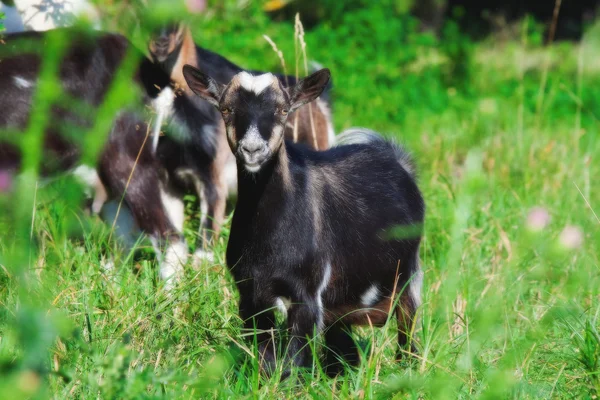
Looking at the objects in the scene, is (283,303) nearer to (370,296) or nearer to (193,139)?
Answer: (370,296)

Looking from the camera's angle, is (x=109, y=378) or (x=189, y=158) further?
(x=189, y=158)

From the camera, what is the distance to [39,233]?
16.6 feet

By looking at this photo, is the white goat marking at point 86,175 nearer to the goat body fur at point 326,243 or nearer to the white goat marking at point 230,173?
the white goat marking at point 230,173

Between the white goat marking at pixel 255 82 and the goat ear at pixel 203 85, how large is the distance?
0.23 metres

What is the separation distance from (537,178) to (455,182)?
0.69 m

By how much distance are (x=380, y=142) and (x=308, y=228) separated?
1034mm

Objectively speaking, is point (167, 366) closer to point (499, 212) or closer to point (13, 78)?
point (13, 78)

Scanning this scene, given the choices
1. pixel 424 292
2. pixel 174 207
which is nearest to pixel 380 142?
pixel 424 292

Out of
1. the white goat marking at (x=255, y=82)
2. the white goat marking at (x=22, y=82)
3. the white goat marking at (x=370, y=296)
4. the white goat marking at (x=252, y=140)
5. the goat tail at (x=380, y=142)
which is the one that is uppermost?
the white goat marking at (x=255, y=82)

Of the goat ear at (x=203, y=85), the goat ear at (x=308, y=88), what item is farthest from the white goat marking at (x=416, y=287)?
the goat ear at (x=203, y=85)

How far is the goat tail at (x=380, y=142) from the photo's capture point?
4.70 metres

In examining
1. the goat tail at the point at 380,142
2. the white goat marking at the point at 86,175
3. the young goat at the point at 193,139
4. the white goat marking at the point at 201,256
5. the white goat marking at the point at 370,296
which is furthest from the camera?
the young goat at the point at 193,139

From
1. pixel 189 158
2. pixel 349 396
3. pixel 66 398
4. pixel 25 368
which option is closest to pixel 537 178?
pixel 189 158

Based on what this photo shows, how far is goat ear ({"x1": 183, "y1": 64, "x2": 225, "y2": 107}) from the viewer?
4.03m
